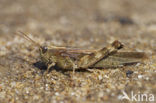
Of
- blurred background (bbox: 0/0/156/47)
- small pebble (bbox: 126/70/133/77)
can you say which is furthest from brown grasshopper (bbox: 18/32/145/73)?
blurred background (bbox: 0/0/156/47)

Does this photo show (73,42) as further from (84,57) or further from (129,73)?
(129,73)

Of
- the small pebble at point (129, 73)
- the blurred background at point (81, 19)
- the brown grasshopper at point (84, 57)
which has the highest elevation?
the blurred background at point (81, 19)

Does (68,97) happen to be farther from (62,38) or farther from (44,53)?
(62,38)

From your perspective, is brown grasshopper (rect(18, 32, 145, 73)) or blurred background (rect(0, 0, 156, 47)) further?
blurred background (rect(0, 0, 156, 47))

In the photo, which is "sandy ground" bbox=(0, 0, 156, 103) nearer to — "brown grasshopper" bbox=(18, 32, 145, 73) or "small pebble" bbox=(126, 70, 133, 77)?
"small pebble" bbox=(126, 70, 133, 77)

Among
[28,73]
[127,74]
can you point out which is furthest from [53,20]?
[127,74]

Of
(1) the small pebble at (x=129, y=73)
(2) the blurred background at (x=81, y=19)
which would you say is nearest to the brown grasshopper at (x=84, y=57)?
(1) the small pebble at (x=129, y=73)

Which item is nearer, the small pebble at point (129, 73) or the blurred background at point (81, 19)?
the small pebble at point (129, 73)

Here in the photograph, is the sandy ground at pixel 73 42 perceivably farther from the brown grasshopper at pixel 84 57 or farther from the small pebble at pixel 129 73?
the brown grasshopper at pixel 84 57
